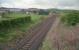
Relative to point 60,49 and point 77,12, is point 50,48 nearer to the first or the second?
point 60,49

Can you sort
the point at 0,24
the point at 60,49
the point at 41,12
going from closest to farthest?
1. the point at 60,49
2. the point at 0,24
3. the point at 41,12

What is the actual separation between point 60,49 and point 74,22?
24883 mm

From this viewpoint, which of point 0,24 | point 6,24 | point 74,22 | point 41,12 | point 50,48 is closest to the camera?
point 50,48

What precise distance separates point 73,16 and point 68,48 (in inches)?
1019

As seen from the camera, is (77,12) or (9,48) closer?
(9,48)

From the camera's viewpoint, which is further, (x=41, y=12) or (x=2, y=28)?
(x=41, y=12)

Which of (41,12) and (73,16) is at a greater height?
(73,16)

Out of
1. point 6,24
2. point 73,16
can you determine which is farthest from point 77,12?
point 6,24

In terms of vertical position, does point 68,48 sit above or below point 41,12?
above

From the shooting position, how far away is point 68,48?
721 inches

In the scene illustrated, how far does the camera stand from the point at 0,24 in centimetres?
2991

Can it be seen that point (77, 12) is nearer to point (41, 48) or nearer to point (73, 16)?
point (73, 16)

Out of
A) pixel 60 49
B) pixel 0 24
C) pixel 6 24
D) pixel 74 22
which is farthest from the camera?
pixel 74 22

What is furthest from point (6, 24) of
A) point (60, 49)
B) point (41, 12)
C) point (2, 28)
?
point (41, 12)
